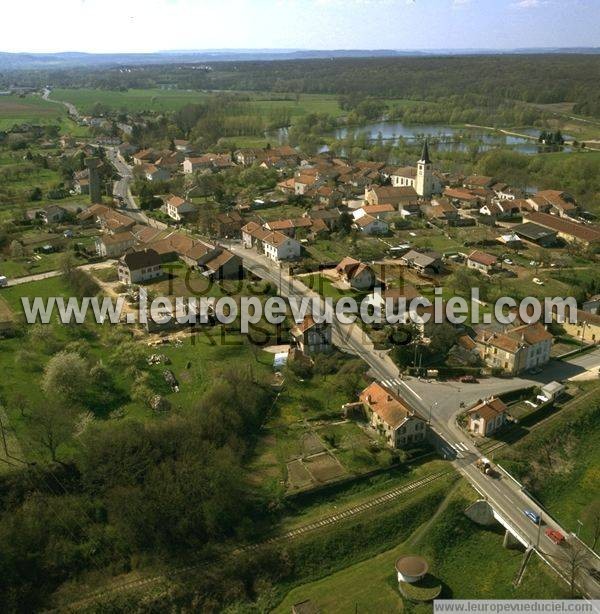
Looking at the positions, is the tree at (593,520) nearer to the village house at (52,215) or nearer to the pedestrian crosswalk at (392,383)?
the pedestrian crosswalk at (392,383)

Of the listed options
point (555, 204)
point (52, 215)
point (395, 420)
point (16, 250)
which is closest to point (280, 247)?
point (16, 250)

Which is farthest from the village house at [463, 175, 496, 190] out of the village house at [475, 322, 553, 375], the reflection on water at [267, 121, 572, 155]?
the village house at [475, 322, 553, 375]

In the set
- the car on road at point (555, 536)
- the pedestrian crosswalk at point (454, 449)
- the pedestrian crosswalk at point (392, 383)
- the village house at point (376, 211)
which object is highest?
the village house at point (376, 211)

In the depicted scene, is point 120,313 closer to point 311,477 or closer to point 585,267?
point 311,477

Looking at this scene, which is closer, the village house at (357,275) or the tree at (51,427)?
the tree at (51,427)

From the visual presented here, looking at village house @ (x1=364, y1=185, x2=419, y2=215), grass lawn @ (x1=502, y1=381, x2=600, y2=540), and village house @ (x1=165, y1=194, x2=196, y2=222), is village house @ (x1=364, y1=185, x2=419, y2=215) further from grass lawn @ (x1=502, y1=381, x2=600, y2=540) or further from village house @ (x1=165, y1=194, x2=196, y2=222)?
grass lawn @ (x1=502, y1=381, x2=600, y2=540)

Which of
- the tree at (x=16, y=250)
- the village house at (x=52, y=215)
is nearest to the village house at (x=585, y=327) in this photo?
the tree at (x=16, y=250)
